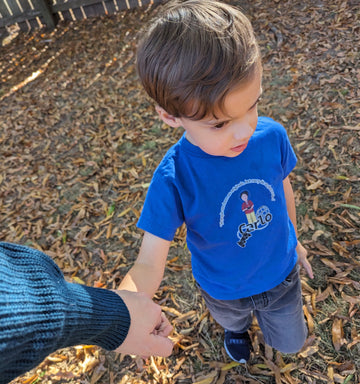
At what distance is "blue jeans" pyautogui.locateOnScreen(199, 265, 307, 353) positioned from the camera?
1.67m

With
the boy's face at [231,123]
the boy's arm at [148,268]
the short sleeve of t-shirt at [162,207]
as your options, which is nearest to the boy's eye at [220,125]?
the boy's face at [231,123]

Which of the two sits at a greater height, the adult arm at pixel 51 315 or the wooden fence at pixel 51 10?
the wooden fence at pixel 51 10

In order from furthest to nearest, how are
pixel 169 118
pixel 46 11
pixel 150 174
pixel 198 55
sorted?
1. pixel 46 11
2. pixel 150 174
3. pixel 169 118
4. pixel 198 55

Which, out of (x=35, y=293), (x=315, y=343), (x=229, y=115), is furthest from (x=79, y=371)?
(x=229, y=115)

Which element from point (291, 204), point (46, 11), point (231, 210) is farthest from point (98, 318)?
point (46, 11)

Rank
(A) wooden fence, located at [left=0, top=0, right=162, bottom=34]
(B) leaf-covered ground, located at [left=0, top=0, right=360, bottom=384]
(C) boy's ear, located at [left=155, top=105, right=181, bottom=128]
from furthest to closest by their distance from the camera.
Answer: (A) wooden fence, located at [left=0, top=0, right=162, bottom=34]
(B) leaf-covered ground, located at [left=0, top=0, right=360, bottom=384]
(C) boy's ear, located at [left=155, top=105, right=181, bottom=128]

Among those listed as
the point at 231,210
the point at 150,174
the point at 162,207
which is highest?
the point at 162,207

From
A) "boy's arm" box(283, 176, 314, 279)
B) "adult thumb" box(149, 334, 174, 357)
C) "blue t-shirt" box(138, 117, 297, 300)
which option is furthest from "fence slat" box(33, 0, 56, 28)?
"adult thumb" box(149, 334, 174, 357)

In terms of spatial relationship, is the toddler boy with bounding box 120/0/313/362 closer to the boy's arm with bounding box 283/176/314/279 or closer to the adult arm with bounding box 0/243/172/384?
the boy's arm with bounding box 283/176/314/279

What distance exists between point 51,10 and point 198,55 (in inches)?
309

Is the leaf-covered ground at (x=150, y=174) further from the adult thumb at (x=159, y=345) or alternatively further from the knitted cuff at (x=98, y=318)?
the knitted cuff at (x=98, y=318)

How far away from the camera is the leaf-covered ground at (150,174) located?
2.43 meters

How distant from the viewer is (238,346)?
2281mm

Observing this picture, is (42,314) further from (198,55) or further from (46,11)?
(46,11)
